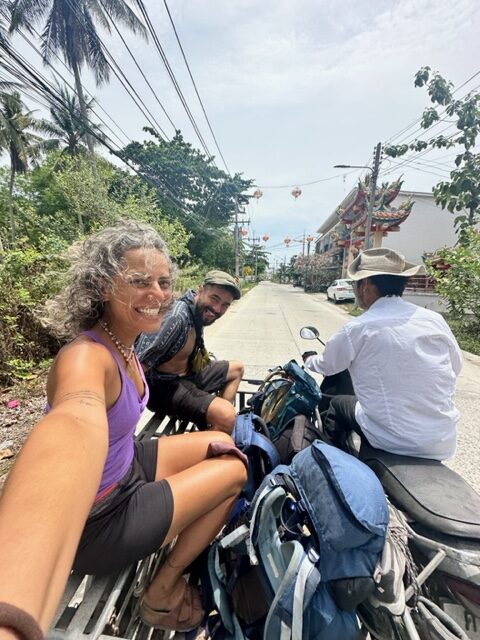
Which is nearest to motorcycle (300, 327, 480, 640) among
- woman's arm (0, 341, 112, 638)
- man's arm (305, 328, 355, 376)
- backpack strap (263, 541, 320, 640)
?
backpack strap (263, 541, 320, 640)

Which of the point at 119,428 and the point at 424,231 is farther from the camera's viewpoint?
the point at 424,231

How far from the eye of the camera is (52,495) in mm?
680

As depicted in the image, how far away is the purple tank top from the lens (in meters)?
1.09

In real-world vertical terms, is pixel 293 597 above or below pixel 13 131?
below

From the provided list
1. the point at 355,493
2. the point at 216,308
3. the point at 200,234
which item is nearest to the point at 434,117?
the point at 216,308

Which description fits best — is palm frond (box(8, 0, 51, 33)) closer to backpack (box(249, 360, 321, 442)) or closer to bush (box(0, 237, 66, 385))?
bush (box(0, 237, 66, 385))

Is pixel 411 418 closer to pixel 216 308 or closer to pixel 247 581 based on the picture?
pixel 247 581

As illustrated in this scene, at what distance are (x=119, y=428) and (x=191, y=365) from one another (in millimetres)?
1316

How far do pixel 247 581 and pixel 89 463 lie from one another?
2.64 feet

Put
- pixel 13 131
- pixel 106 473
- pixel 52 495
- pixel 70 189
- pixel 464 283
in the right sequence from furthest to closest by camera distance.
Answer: pixel 13 131, pixel 70 189, pixel 464 283, pixel 106 473, pixel 52 495

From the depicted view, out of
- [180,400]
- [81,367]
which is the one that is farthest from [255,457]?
[81,367]

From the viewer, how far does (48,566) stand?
60 cm

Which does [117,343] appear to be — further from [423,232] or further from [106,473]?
[423,232]

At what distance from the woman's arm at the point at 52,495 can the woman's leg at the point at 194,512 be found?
46 cm
